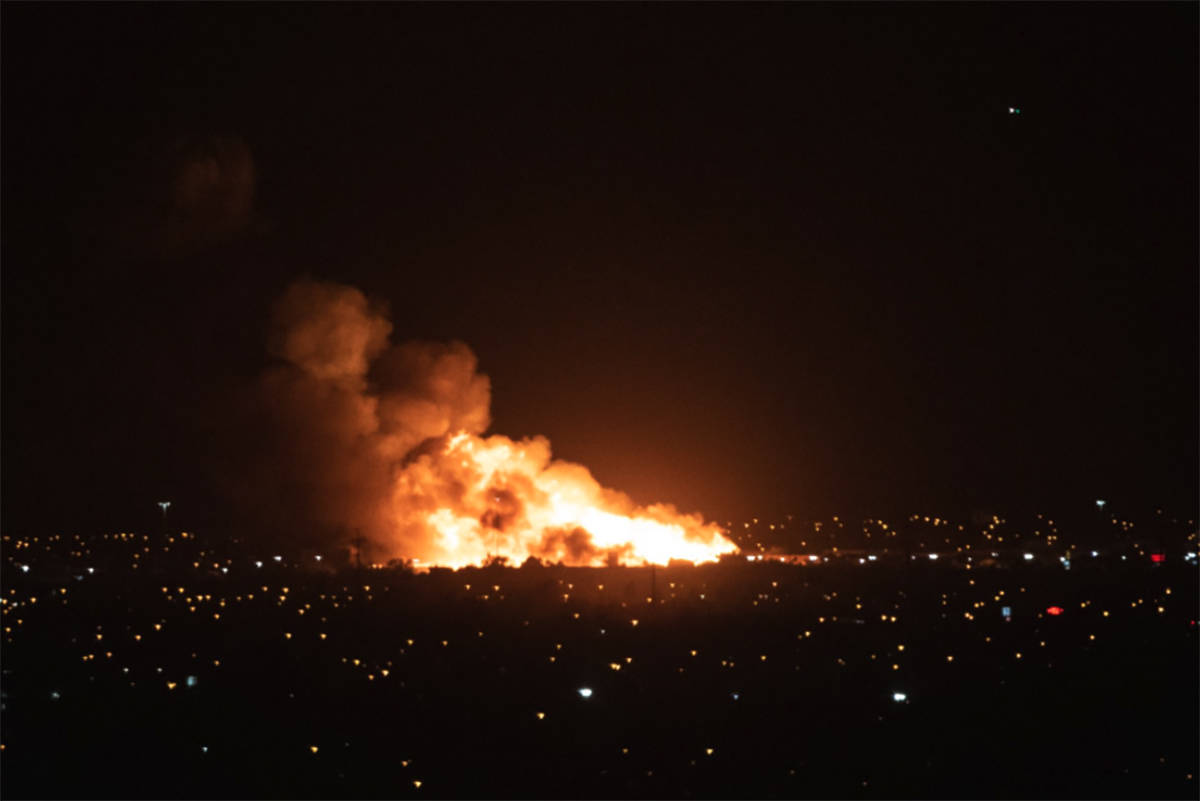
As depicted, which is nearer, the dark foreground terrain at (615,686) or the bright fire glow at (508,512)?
the dark foreground terrain at (615,686)

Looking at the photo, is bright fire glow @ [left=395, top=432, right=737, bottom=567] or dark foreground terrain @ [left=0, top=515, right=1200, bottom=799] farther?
bright fire glow @ [left=395, top=432, right=737, bottom=567]

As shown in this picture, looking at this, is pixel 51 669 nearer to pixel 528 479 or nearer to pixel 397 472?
pixel 397 472

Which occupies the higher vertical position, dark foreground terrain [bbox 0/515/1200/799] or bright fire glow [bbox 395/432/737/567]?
bright fire glow [bbox 395/432/737/567]

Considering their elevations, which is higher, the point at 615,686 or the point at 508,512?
the point at 508,512

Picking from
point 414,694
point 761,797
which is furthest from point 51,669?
point 761,797

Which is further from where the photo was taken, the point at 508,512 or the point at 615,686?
the point at 508,512
